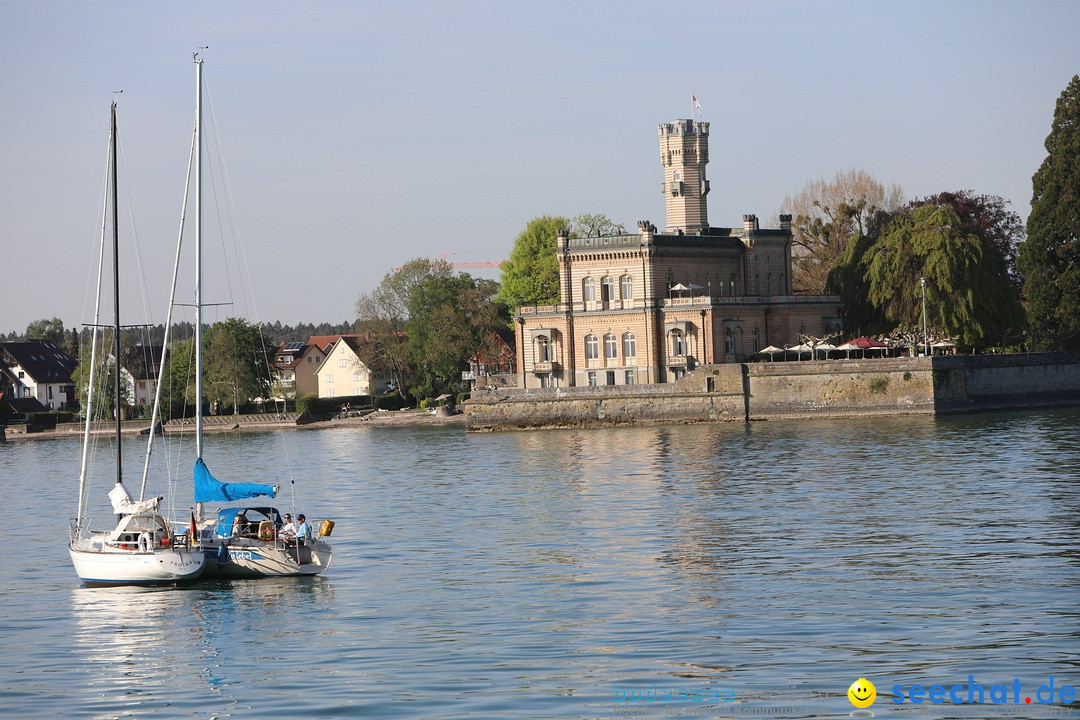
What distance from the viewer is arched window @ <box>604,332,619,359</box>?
302 feet

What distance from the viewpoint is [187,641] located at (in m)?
26.7

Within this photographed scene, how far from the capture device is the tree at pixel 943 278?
8388cm

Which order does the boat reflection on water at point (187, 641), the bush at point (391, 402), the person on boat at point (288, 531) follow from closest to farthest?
1. the boat reflection on water at point (187, 641)
2. the person on boat at point (288, 531)
3. the bush at point (391, 402)

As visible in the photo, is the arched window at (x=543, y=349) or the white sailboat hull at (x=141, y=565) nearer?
the white sailboat hull at (x=141, y=565)

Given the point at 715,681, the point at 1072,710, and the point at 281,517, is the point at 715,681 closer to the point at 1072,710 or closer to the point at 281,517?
the point at 1072,710

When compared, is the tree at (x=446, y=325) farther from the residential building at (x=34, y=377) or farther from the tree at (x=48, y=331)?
the tree at (x=48, y=331)

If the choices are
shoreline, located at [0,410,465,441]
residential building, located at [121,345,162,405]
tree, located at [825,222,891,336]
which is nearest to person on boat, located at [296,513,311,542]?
tree, located at [825,222,891,336]

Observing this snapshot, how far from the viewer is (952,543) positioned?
33438mm

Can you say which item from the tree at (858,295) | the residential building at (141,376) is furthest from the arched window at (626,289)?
the residential building at (141,376)

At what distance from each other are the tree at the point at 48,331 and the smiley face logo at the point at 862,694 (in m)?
180

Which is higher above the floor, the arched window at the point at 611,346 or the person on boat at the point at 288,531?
the arched window at the point at 611,346

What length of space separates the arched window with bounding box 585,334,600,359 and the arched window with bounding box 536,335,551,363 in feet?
8.72

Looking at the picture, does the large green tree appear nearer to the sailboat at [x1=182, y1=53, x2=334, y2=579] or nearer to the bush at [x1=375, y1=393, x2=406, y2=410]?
the bush at [x1=375, y1=393, x2=406, y2=410]

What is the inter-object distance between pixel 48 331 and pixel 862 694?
18539cm
